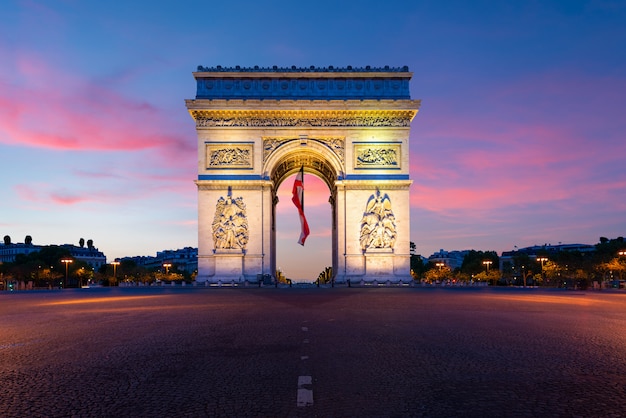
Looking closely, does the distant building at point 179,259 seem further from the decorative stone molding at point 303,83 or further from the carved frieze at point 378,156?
the carved frieze at point 378,156

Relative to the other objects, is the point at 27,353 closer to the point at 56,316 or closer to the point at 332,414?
the point at 332,414

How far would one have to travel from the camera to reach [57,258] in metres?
93.5

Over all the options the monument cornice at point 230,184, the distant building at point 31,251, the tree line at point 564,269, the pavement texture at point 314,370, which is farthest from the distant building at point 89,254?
the pavement texture at point 314,370

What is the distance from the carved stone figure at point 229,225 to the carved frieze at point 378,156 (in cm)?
1010

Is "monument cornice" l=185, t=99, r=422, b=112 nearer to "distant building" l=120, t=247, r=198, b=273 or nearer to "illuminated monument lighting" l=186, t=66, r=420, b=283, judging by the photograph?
"illuminated monument lighting" l=186, t=66, r=420, b=283

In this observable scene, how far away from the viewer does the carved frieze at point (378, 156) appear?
146 ft

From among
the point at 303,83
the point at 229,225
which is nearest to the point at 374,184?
the point at 303,83

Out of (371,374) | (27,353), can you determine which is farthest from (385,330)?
(27,353)

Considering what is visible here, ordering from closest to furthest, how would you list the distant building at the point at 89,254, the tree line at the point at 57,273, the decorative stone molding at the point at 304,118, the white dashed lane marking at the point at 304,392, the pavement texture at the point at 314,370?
the pavement texture at the point at 314,370
the white dashed lane marking at the point at 304,392
the decorative stone molding at the point at 304,118
the tree line at the point at 57,273
the distant building at the point at 89,254

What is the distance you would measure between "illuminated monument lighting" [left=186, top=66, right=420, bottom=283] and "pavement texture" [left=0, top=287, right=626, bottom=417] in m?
30.8

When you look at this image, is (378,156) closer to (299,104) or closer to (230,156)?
(299,104)

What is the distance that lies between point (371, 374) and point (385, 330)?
15.8 ft

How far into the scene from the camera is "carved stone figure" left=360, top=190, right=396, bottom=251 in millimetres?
43719

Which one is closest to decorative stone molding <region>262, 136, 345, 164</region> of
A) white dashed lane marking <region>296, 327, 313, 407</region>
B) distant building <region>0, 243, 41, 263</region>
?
white dashed lane marking <region>296, 327, 313, 407</region>
